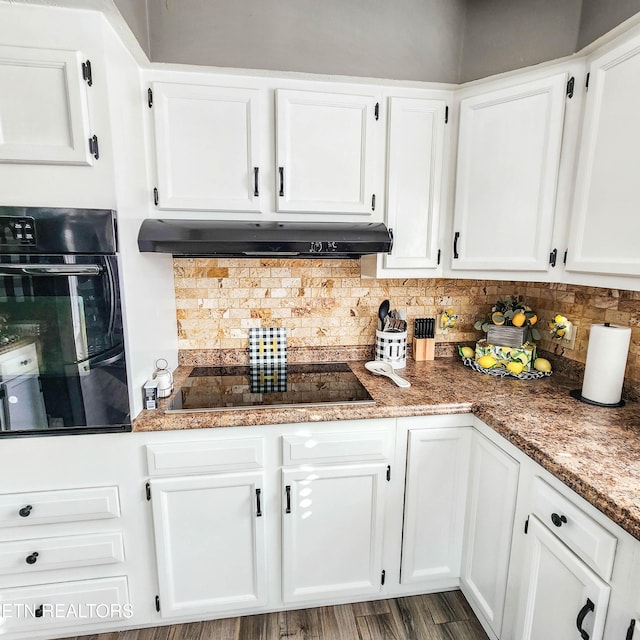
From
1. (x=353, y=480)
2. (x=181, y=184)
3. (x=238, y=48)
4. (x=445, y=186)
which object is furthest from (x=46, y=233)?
(x=445, y=186)

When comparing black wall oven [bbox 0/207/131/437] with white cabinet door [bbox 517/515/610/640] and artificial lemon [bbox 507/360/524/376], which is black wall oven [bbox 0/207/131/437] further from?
artificial lemon [bbox 507/360/524/376]

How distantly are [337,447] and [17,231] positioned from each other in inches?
52.2

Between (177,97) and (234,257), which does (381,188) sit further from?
(177,97)

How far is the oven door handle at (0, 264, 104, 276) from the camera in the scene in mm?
1179

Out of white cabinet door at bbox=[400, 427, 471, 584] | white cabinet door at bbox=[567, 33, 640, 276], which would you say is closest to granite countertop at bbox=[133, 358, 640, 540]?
white cabinet door at bbox=[400, 427, 471, 584]

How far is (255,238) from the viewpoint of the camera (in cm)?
146

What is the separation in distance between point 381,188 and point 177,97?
94cm

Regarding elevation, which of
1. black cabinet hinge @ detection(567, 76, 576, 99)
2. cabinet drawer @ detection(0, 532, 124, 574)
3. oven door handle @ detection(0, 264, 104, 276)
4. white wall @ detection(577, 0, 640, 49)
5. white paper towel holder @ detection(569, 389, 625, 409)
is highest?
white wall @ detection(577, 0, 640, 49)

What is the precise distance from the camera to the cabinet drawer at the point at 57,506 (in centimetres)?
132

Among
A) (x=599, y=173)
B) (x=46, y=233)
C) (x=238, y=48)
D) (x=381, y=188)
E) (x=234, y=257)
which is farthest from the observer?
(x=234, y=257)

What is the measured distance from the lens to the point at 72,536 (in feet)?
4.52

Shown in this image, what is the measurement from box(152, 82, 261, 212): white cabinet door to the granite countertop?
0.86 meters

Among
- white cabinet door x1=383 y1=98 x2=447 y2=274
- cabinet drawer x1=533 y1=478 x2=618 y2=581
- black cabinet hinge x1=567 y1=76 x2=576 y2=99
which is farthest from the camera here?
white cabinet door x1=383 y1=98 x2=447 y2=274

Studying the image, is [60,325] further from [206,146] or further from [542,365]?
[542,365]
